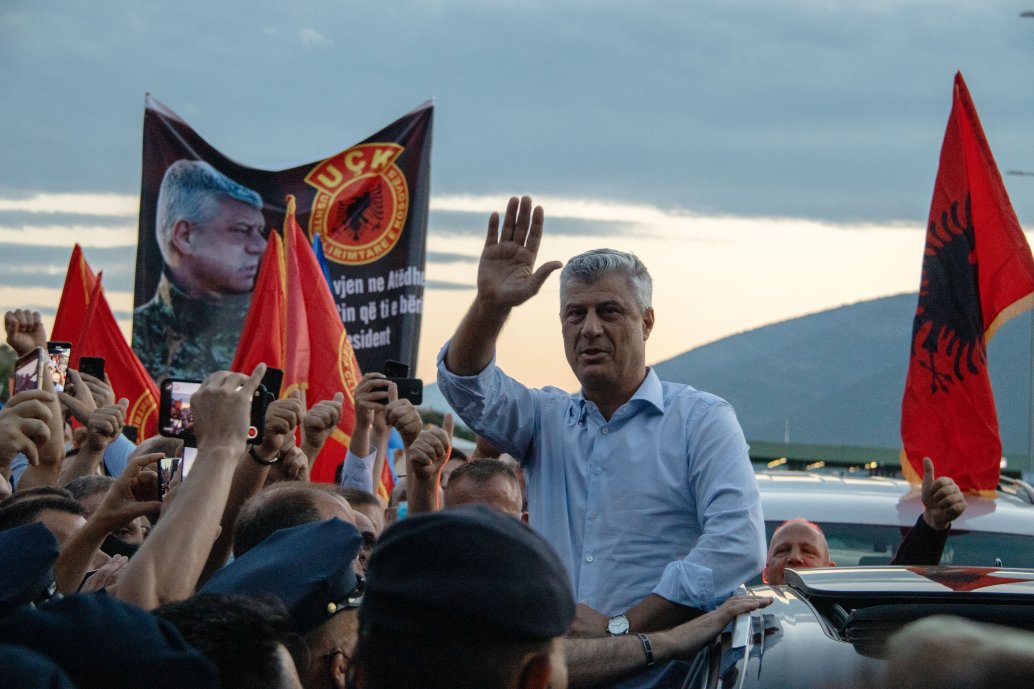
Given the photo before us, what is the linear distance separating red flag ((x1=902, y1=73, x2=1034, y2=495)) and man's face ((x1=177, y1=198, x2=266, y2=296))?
27.0 feet

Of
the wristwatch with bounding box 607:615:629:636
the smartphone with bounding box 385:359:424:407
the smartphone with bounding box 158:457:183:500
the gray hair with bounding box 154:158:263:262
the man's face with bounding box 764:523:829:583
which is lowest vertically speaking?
the man's face with bounding box 764:523:829:583

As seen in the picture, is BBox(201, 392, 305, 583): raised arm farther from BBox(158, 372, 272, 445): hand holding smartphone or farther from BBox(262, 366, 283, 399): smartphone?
BBox(262, 366, 283, 399): smartphone

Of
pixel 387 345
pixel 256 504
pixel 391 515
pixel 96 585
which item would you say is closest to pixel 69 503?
pixel 96 585

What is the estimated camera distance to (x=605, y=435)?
3.86m

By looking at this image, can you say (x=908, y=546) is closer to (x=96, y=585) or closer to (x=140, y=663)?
(x=96, y=585)

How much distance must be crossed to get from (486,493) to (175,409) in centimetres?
112

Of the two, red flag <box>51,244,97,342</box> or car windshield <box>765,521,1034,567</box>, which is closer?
car windshield <box>765,521,1034,567</box>

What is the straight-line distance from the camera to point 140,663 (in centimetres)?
178

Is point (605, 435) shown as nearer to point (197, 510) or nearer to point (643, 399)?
point (643, 399)

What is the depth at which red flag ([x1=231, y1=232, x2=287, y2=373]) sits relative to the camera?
32.1 ft

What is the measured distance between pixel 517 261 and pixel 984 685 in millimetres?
2553

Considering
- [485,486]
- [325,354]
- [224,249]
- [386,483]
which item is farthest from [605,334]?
[224,249]

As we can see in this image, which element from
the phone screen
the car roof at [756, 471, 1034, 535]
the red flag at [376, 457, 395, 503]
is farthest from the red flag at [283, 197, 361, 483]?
the phone screen

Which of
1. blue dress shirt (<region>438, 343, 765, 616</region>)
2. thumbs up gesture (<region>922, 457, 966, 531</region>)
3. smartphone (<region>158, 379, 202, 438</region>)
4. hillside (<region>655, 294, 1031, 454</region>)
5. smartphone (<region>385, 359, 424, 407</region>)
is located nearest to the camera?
blue dress shirt (<region>438, 343, 765, 616</region>)
